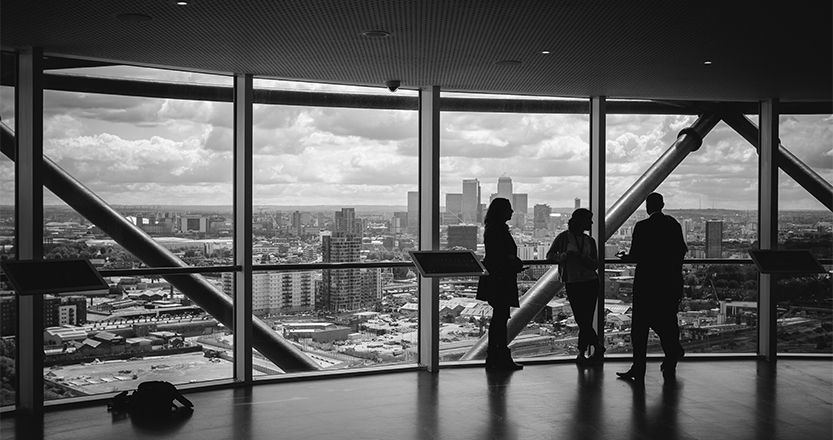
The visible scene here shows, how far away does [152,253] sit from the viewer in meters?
7.46

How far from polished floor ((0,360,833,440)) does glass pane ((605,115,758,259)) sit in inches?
68.5

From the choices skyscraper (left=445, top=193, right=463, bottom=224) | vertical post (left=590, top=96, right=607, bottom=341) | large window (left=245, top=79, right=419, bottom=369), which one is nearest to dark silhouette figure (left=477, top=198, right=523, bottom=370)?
skyscraper (left=445, top=193, right=463, bottom=224)

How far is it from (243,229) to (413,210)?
1933mm

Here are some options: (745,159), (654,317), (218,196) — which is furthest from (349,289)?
(745,159)

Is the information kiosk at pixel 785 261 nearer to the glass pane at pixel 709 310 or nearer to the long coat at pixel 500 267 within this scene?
the glass pane at pixel 709 310

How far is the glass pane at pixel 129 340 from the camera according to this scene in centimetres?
696

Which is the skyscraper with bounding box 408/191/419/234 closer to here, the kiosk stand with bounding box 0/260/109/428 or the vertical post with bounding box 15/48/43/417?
the kiosk stand with bounding box 0/260/109/428

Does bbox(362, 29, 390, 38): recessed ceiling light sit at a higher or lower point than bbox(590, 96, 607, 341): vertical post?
higher

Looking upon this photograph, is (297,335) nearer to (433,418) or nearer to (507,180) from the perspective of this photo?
(433,418)

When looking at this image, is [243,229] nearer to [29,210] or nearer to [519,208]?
[29,210]

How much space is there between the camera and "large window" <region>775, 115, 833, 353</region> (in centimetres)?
955

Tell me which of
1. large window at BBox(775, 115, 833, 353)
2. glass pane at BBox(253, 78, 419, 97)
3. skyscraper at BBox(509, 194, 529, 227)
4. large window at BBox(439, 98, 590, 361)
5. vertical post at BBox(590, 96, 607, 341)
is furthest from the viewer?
large window at BBox(775, 115, 833, 353)

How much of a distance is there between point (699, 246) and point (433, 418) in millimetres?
4774

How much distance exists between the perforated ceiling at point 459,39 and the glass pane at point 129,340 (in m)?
2.16
